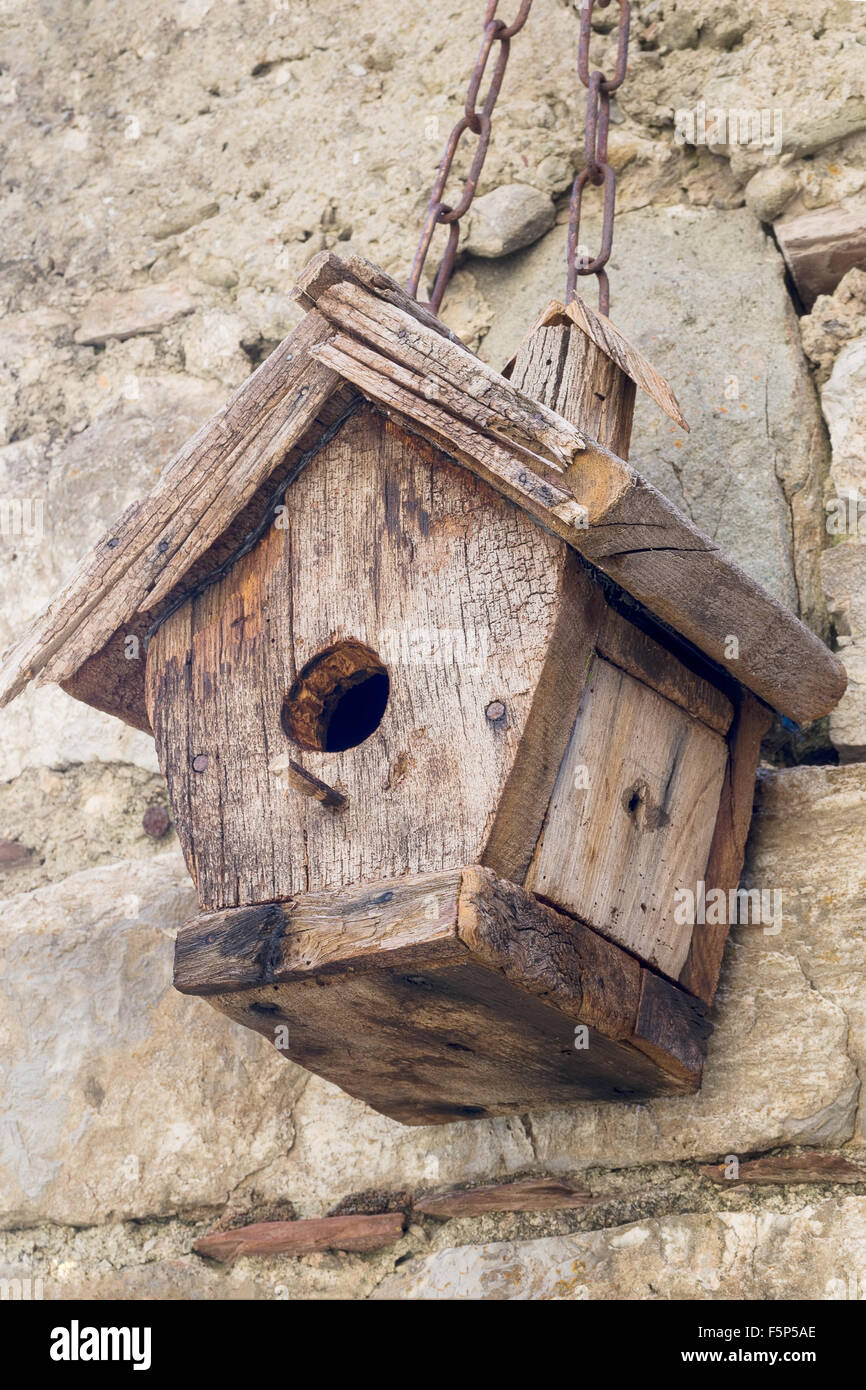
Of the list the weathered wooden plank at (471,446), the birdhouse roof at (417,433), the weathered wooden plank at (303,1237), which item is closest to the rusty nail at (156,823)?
the birdhouse roof at (417,433)

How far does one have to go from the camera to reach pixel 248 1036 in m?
2.25

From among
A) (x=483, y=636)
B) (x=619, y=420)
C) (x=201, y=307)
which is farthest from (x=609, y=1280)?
(x=201, y=307)

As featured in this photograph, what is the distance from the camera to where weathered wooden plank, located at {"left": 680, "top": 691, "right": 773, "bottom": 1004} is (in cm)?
191

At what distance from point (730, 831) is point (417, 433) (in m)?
0.66

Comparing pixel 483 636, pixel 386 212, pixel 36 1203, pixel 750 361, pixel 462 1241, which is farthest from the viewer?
pixel 386 212

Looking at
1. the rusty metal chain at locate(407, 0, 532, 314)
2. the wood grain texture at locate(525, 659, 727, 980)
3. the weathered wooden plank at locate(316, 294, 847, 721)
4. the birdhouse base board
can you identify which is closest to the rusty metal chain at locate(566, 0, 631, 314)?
the rusty metal chain at locate(407, 0, 532, 314)

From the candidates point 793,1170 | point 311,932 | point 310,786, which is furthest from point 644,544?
point 793,1170

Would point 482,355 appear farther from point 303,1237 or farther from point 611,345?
point 303,1237

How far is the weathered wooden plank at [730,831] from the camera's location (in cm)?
191

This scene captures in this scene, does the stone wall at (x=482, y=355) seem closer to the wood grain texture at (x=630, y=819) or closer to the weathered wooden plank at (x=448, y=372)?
the wood grain texture at (x=630, y=819)

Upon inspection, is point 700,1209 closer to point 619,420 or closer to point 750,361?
point 619,420

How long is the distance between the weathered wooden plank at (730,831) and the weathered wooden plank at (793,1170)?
0.21 metres

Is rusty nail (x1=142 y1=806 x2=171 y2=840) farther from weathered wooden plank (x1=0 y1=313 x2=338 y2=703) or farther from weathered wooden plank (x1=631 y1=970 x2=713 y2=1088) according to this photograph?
weathered wooden plank (x1=631 y1=970 x2=713 y2=1088)

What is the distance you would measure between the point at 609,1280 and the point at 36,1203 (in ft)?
2.87
